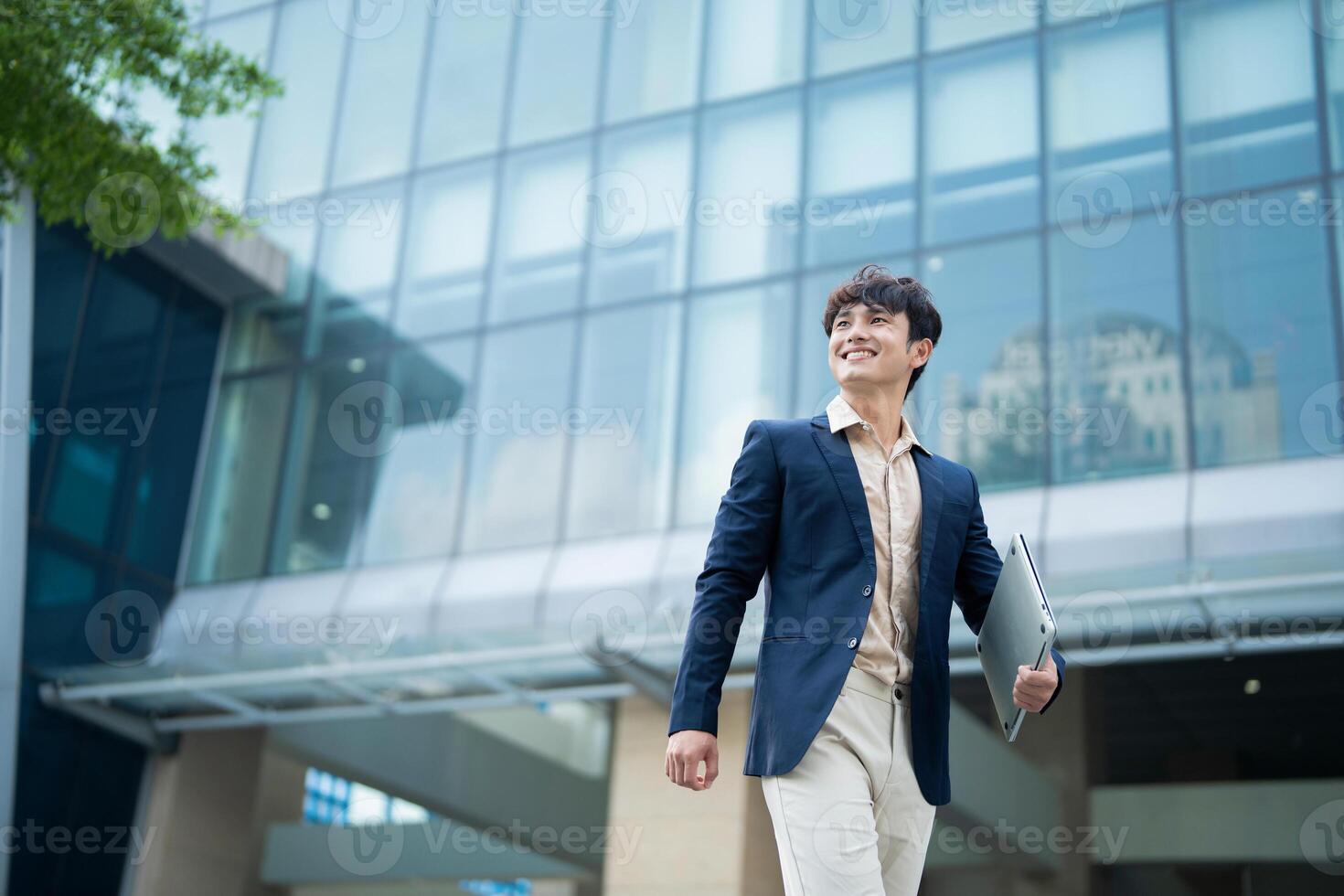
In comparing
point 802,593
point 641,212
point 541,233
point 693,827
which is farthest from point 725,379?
point 802,593

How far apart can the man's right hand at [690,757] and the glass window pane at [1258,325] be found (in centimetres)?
1017

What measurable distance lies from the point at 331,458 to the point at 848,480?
14.2 m

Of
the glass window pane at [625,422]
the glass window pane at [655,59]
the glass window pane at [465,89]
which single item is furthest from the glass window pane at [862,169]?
the glass window pane at [465,89]

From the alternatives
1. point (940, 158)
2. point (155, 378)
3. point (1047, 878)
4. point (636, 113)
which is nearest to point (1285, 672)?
point (1047, 878)

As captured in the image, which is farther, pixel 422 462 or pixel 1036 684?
pixel 422 462

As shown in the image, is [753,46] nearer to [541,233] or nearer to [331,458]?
[541,233]

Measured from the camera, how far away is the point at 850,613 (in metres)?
3.32

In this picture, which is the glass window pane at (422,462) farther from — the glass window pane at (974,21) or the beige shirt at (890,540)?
the beige shirt at (890,540)

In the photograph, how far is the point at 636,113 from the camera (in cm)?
1631

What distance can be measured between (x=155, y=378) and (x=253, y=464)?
1.65m

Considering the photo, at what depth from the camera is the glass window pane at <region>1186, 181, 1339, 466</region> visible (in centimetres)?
1217

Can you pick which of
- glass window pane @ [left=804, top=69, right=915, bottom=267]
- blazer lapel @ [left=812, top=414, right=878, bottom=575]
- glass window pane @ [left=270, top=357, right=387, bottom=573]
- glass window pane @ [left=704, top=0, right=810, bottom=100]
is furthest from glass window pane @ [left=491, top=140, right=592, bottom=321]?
blazer lapel @ [left=812, top=414, right=878, bottom=575]

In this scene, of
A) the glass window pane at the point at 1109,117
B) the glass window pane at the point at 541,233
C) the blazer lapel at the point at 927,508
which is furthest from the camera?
the glass window pane at the point at 541,233

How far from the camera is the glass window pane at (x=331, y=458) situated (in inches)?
649
